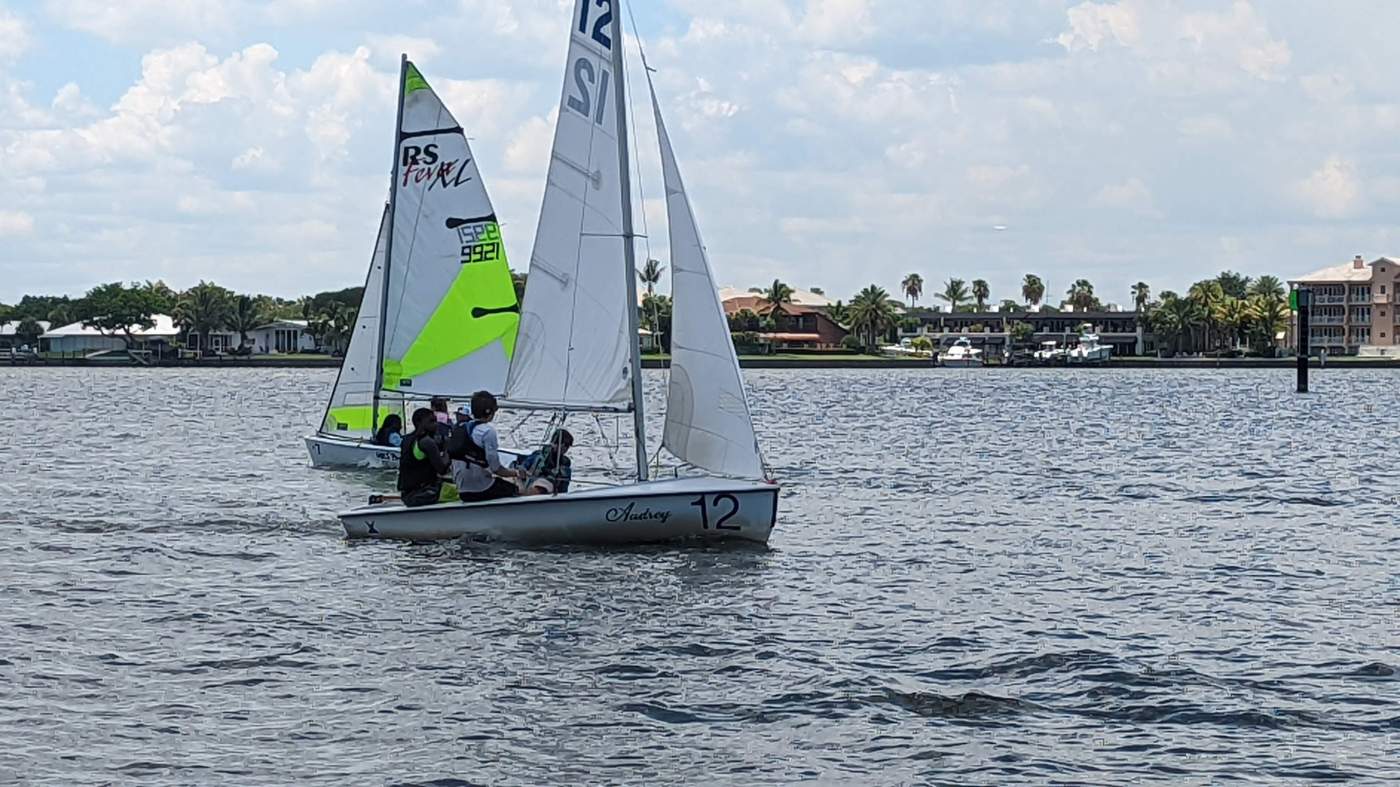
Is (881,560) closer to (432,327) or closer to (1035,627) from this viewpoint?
(1035,627)

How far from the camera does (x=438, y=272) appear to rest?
33.9m

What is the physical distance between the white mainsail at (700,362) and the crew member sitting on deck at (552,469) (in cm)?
140

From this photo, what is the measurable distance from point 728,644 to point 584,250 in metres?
7.45

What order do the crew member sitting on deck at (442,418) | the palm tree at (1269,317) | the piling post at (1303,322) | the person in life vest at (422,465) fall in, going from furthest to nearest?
the palm tree at (1269,317)
the piling post at (1303,322)
the crew member sitting on deck at (442,418)
the person in life vest at (422,465)

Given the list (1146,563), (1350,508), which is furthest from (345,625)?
(1350,508)

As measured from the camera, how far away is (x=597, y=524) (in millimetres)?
22391

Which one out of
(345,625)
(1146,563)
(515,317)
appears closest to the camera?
(345,625)

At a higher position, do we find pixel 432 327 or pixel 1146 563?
pixel 432 327

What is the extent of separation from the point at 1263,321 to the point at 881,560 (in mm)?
173832

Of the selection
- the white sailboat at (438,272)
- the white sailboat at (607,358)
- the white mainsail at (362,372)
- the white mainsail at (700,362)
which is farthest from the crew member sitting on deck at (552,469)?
the white mainsail at (362,372)

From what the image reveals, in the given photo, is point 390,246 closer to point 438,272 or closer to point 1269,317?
point 438,272

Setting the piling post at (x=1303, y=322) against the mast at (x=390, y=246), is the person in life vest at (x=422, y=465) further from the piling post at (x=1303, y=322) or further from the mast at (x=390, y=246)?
the piling post at (x=1303, y=322)

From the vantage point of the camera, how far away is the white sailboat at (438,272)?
33.7 metres

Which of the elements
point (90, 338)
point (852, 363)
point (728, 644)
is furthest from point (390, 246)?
point (90, 338)
